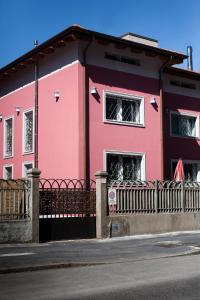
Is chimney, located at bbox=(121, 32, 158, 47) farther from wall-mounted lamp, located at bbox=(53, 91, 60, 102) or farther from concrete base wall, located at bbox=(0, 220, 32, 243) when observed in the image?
concrete base wall, located at bbox=(0, 220, 32, 243)

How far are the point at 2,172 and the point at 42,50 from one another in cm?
684

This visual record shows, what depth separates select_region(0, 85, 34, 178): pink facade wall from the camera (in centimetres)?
2144

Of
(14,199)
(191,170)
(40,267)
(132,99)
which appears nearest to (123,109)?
(132,99)

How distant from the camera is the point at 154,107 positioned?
68.1 ft

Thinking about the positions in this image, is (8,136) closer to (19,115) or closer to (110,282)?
(19,115)

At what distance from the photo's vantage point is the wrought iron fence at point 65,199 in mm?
14648

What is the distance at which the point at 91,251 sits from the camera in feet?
41.3

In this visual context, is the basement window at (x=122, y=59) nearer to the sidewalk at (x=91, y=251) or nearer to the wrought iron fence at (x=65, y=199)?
the wrought iron fence at (x=65, y=199)

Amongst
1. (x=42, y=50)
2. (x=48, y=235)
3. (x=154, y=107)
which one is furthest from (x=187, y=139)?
(x=48, y=235)

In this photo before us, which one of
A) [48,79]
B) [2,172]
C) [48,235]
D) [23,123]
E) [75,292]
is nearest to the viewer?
[75,292]

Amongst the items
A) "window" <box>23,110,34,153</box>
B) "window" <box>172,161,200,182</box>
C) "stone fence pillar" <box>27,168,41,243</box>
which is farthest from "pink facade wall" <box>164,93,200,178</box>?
"stone fence pillar" <box>27,168,41,243</box>

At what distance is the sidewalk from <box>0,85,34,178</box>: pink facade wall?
762 centimetres

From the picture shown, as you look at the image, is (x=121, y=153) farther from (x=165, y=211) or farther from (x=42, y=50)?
(x=42, y=50)

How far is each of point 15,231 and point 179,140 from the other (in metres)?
11.5
